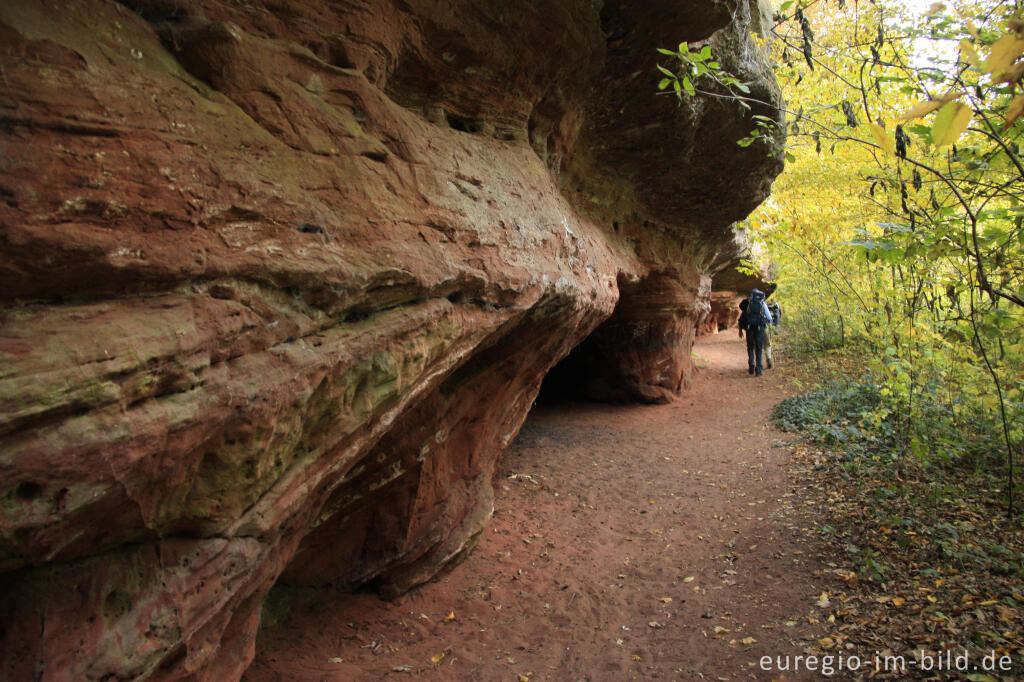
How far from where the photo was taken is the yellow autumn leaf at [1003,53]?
3.75 ft

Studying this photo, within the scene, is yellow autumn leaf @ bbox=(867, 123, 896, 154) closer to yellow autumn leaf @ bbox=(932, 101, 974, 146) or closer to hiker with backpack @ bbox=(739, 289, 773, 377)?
yellow autumn leaf @ bbox=(932, 101, 974, 146)

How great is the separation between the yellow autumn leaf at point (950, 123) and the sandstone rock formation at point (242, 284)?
226 cm

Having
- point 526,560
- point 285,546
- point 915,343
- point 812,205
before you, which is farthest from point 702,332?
point 285,546

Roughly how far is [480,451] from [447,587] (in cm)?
136

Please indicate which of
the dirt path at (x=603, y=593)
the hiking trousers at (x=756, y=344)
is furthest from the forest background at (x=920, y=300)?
the hiking trousers at (x=756, y=344)

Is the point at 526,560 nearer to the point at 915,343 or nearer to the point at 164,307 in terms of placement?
the point at 164,307

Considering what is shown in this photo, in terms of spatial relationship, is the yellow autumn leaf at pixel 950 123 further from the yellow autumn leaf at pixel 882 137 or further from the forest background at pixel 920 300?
the yellow autumn leaf at pixel 882 137

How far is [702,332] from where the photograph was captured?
75.4ft

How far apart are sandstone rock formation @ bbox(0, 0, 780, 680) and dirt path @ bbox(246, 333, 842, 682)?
0.55 m

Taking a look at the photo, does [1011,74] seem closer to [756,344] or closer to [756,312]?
[756,312]

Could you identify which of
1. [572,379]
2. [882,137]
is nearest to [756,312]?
[572,379]

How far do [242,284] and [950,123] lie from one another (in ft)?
7.86

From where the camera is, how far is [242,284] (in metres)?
2.32

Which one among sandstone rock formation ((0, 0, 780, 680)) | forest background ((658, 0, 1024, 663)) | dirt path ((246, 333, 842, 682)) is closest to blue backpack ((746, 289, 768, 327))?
forest background ((658, 0, 1024, 663))
